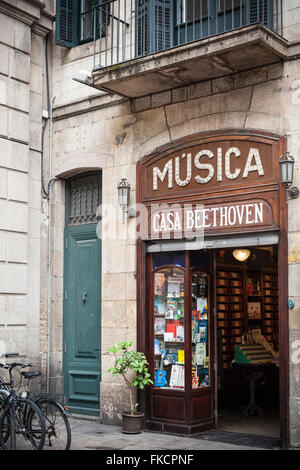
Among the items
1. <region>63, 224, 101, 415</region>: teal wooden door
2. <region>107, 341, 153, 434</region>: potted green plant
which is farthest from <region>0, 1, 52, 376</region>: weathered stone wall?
<region>107, 341, 153, 434</region>: potted green plant

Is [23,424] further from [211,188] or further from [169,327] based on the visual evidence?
[211,188]

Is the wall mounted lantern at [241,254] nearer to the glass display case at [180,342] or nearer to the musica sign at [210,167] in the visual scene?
the glass display case at [180,342]

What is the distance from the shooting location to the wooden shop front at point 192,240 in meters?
9.19

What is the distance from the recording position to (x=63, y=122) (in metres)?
11.9

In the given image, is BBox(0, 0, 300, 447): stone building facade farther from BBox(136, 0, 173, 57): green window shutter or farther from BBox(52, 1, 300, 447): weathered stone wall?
BBox(136, 0, 173, 57): green window shutter

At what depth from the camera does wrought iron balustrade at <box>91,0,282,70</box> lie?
366 inches

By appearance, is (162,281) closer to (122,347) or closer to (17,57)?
(122,347)

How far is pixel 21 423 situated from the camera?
826 cm

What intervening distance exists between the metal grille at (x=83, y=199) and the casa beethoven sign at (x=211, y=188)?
146 cm

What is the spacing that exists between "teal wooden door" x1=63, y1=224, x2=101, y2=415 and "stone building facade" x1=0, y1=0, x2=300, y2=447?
171mm

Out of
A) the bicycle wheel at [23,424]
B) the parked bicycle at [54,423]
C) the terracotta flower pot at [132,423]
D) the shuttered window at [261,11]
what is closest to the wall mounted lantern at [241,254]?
the terracotta flower pot at [132,423]

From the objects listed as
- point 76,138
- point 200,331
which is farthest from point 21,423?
point 76,138

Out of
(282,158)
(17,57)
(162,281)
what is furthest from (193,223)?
(17,57)
